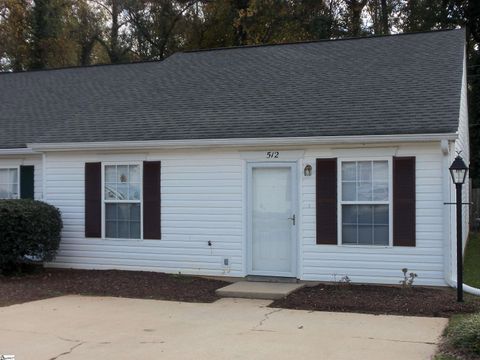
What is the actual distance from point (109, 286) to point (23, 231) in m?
2.16

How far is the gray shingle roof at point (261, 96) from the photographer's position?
34.4ft

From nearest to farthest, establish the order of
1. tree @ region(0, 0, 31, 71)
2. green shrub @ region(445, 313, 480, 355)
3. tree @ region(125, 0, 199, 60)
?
1. green shrub @ region(445, 313, 480, 355)
2. tree @ region(0, 0, 31, 71)
3. tree @ region(125, 0, 199, 60)

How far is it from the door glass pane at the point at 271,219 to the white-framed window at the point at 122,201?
7.98ft

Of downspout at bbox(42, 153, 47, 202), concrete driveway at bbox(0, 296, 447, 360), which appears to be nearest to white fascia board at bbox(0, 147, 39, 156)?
downspout at bbox(42, 153, 47, 202)

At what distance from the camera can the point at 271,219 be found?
424 inches

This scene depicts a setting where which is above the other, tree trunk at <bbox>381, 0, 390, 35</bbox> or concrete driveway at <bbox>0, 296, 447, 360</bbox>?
tree trunk at <bbox>381, 0, 390, 35</bbox>

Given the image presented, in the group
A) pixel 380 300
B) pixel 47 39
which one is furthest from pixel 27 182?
pixel 47 39

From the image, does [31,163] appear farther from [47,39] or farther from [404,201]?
[47,39]

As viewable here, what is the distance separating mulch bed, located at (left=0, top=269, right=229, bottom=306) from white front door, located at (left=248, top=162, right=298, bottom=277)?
2.98 feet

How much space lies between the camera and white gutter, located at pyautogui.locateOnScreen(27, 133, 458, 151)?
955 centimetres

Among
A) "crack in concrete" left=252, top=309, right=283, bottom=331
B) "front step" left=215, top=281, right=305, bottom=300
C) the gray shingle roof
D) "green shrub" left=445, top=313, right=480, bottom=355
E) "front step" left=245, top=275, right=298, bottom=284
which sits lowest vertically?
"crack in concrete" left=252, top=309, right=283, bottom=331

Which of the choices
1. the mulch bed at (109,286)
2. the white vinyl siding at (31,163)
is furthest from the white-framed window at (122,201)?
the white vinyl siding at (31,163)

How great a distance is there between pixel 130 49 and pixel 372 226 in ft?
80.8

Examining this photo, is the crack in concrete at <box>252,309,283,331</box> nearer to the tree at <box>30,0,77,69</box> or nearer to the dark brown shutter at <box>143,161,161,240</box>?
the dark brown shutter at <box>143,161,161,240</box>
